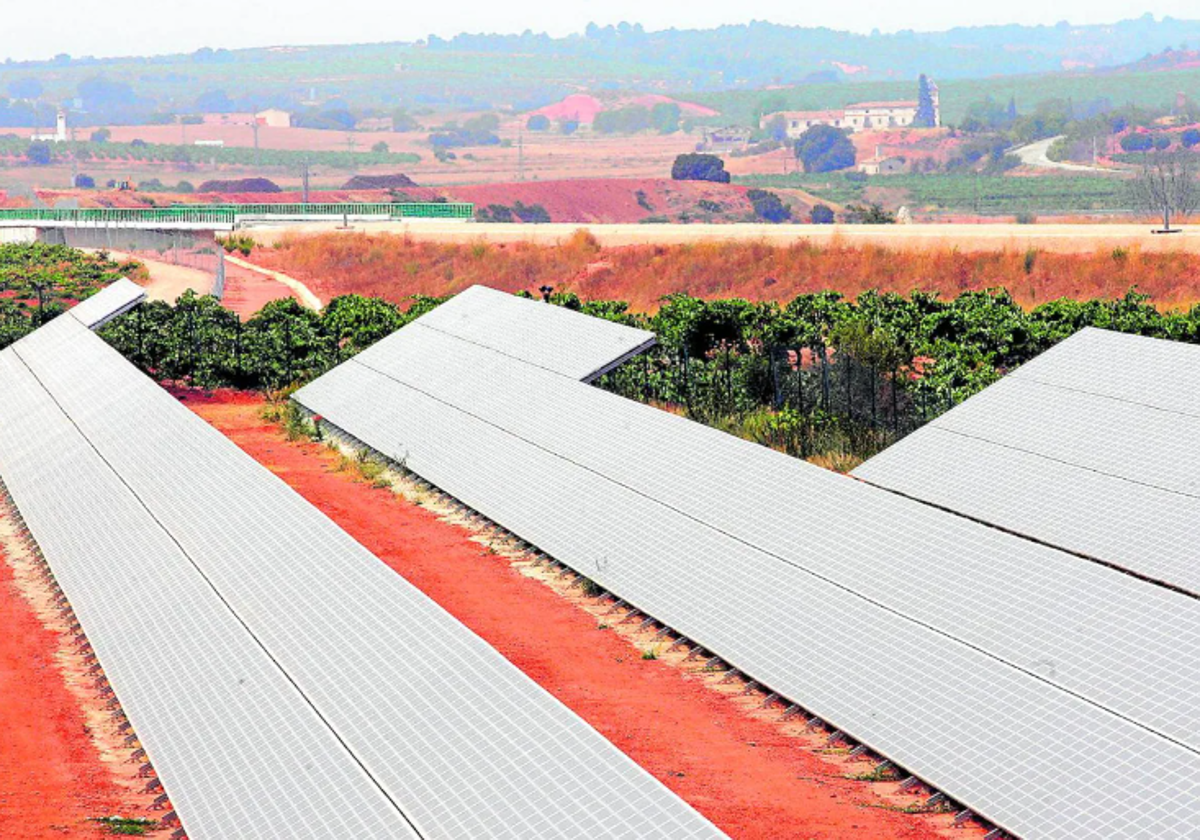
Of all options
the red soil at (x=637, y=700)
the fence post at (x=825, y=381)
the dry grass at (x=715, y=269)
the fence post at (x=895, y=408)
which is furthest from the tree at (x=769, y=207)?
the red soil at (x=637, y=700)

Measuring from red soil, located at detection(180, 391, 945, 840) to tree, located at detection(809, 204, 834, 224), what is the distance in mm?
104538

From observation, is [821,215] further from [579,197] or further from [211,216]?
[211,216]

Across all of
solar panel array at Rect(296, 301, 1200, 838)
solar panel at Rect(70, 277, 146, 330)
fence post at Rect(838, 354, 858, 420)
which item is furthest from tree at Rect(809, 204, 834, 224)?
solar panel array at Rect(296, 301, 1200, 838)

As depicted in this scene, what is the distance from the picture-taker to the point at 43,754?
675 inches

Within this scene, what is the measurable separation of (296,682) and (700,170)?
142 m

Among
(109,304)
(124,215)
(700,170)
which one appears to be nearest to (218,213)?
(124,215)

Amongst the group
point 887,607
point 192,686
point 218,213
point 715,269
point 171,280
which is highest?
point 887,607

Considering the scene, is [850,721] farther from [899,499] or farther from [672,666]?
[899,499]

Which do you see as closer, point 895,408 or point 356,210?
point 895,408

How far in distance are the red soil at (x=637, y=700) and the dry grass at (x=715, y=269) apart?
3677 centimetres

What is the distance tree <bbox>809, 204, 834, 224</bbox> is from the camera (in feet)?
426

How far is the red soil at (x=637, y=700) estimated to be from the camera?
15312 millimetres

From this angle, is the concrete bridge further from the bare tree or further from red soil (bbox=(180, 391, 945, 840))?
red soil (bbox=(180, 391, 945, 840))

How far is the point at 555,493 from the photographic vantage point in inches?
993
